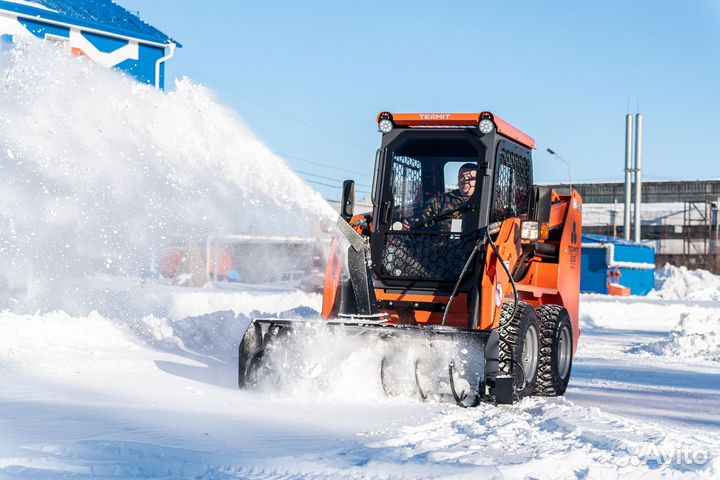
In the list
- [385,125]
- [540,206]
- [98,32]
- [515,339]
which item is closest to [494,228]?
[540,206]

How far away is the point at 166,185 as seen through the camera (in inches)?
452

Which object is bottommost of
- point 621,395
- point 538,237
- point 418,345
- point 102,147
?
point 621,395

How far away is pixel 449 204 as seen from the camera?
8.00 m

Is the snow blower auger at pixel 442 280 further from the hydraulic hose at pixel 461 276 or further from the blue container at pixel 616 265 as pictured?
the blue container at pixel 616 265

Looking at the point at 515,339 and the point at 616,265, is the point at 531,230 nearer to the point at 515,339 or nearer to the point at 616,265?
the point at 515,339

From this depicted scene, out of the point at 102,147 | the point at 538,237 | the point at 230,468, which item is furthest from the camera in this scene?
the point at 102,147

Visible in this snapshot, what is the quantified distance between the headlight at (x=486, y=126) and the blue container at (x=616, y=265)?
2483 centimetres

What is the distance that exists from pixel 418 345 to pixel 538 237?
1569 mm

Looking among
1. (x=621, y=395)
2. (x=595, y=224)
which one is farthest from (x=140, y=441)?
(x=595, y=224)

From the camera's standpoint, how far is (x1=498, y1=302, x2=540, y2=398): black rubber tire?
7160 mm

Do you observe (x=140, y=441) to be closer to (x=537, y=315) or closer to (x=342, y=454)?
(x=342, y=454)

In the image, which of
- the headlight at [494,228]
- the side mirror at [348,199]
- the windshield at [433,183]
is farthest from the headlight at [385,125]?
the headlight at [494,228]

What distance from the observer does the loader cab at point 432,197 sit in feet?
25.6

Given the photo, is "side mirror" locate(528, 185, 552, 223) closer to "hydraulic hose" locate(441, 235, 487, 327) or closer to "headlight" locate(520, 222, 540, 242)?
"headlight" locate(520, 222, 540, 242)
